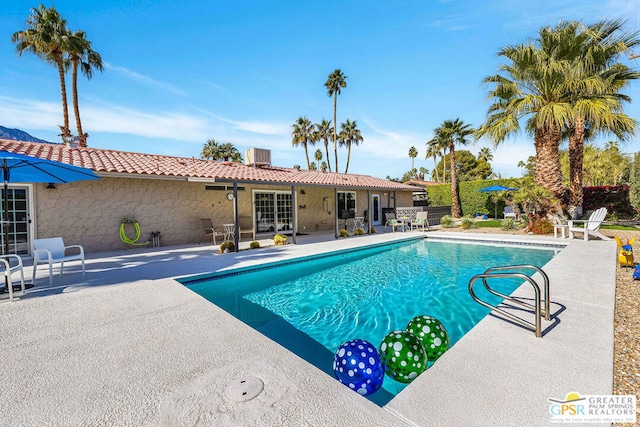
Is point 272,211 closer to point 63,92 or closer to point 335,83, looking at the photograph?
point 63,92

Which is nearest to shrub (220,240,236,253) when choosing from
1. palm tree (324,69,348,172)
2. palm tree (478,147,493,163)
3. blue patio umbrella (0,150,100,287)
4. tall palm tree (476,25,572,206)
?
blue patio umbrella (0,150,100,287)

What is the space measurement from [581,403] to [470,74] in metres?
15.2

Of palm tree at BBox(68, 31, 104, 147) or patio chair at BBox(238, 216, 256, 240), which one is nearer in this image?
patio chair at BBox(238, 216, 256, 240)

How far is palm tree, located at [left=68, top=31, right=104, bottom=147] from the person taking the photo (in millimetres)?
16689

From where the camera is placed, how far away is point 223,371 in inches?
104

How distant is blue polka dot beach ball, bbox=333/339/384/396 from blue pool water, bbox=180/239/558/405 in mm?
405

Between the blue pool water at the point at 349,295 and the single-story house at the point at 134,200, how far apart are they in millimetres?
3440

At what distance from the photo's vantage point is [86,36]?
17.9m

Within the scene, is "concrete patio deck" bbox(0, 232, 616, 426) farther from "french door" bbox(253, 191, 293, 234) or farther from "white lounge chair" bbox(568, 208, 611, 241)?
"french door" bbox(253, 191, 293, 234)

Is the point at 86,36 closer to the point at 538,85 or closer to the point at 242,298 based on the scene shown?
the point at 242,298

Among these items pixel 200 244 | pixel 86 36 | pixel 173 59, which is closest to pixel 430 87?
pixel 173 59

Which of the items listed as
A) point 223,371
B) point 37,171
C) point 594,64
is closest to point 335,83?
point 594,64

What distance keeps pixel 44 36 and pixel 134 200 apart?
41.6 feet
